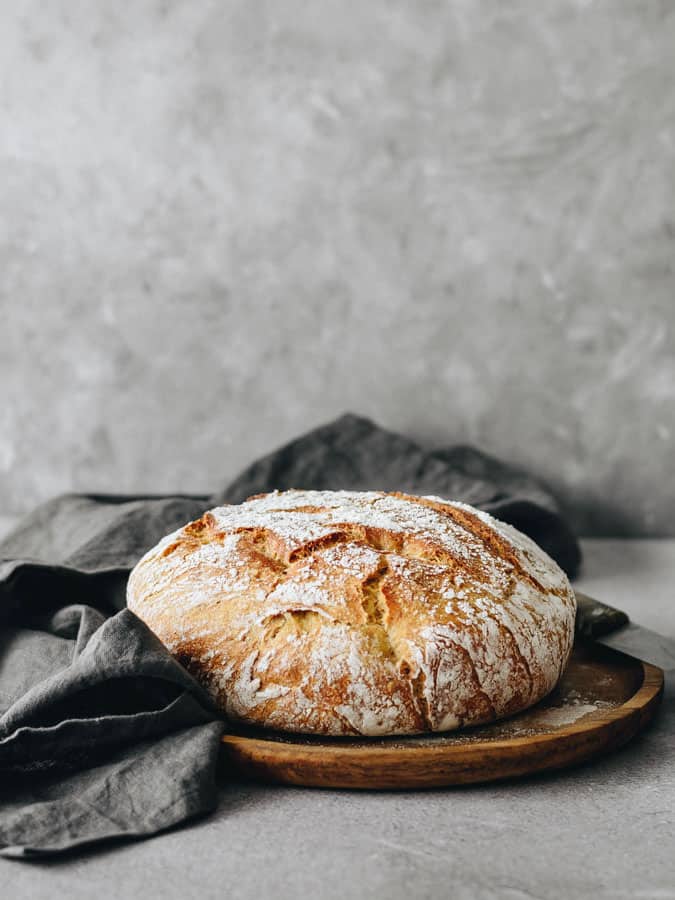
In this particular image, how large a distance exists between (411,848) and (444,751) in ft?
0.43

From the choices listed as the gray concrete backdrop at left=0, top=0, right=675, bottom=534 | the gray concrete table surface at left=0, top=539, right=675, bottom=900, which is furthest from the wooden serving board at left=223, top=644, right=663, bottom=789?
the gray concrete backdrop at left=0, top=0, right=675, bottom=534

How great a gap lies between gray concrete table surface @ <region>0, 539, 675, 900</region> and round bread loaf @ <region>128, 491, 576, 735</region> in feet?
0.32

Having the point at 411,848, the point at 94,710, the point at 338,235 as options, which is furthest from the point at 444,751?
the point at 338,235

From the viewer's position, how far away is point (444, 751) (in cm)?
103

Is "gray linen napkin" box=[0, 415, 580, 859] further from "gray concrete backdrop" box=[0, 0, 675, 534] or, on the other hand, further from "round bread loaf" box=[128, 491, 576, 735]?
"gray concrete backdrop" box=[0, 0, 675, 534]

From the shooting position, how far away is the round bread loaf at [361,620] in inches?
43.1

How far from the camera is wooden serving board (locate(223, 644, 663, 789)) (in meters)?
1.03

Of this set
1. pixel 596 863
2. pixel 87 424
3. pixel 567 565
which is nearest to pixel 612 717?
pixel 596 863

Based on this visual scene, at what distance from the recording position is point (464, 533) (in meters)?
1.29

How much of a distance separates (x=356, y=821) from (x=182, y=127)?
2.02 meters

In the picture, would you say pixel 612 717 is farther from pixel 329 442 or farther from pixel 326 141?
pixel 326 141

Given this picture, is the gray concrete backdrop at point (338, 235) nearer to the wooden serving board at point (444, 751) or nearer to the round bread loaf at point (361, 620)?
the round bread loaf at point (361, 620)

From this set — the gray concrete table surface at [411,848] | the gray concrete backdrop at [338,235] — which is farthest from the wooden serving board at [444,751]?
the gray concrete backdrop at [338,235]

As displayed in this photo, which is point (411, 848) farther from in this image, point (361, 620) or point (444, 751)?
point (361, 620)
